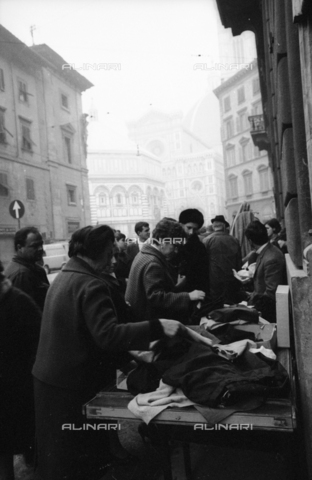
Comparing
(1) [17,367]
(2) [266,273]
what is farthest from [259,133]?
(1) [17,367]

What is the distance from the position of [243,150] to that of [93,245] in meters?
40.6

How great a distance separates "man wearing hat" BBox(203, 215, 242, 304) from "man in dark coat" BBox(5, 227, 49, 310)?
259 centimetres

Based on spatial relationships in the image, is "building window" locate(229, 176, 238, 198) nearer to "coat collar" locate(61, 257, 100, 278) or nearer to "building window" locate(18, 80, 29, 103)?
"building window" locate(18, 80, 29, 103)

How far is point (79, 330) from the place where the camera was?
232cm

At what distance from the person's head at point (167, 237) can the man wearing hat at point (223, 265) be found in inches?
82.4

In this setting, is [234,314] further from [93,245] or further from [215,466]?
[93,245]

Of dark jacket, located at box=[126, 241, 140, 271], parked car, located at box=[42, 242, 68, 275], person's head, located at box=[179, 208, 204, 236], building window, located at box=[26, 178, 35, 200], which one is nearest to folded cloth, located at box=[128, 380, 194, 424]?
person's head, located at box=[179, 208, 204, 236]

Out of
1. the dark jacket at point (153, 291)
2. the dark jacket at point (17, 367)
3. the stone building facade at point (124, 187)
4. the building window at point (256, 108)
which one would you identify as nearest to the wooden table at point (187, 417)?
the dark jacket at point (17, 367)

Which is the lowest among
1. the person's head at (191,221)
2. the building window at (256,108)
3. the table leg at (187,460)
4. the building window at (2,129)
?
the table leg at (187,460)

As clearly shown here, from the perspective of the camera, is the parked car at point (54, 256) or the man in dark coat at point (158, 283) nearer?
the man in dark coat at point (158, 283)

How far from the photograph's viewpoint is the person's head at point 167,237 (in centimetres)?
351

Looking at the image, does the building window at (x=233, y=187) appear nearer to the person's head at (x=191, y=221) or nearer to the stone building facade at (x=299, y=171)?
the person's head at (x=191, y=221)

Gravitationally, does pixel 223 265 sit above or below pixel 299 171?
below

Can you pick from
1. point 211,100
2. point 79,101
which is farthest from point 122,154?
point 211,100
